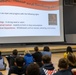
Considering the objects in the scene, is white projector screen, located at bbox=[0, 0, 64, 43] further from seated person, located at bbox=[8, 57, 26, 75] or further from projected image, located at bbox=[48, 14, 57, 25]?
seated person, located at bbox=[8, 57, 26, 75]

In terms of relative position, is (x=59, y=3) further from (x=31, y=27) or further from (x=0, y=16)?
(x=0, y=16)

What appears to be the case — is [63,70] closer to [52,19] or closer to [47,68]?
[47,68]

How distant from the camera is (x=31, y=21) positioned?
386 inches

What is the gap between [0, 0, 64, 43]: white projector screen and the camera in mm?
9406

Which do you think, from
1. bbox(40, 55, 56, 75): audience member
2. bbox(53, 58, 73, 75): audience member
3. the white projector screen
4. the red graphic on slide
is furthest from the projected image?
bbox(53, 58, 73, 75): audience member

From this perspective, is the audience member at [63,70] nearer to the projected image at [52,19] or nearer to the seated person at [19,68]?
the seated person at [19,68]

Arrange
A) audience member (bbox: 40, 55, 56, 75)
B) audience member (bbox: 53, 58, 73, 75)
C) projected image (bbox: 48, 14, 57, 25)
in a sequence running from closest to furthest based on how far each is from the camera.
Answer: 1. audience member (bbox: 53, 58, 73, 75)
2. audience member (bbox: 40, 55, 56, 75)
3. projected image (bbox: 48, 14, 57, 25)

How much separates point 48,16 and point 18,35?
1672 millimetres

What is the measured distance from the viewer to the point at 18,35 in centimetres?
959

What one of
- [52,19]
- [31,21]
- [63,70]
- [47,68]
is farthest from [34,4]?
[63,70]

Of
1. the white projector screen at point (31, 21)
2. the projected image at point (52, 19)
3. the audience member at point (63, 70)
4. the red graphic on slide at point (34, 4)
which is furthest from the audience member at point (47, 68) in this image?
the projected image at point (52, 19)

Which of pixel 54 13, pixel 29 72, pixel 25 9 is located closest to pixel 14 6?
pixel 25 9

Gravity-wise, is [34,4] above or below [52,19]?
above

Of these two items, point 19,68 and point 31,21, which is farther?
point 31,21
